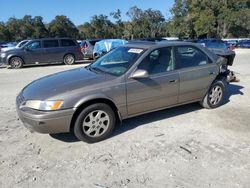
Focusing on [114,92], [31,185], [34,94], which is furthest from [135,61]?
[31,185]

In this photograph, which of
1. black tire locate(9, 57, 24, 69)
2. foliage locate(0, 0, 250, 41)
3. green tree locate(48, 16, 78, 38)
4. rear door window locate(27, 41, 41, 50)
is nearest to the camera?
black tire locate(9, 57, 24, 69)

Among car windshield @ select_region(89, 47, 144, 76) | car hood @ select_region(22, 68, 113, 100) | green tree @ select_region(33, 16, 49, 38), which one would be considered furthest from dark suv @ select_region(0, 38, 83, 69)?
green tree @ select_region(33, 16, 49, 38)

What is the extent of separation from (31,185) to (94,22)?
2629 inches

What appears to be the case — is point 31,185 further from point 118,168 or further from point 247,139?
point 247,139

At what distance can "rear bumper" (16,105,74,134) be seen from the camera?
4238mm

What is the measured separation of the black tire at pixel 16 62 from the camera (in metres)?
15.7

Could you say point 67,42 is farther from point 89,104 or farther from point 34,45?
point 89,104

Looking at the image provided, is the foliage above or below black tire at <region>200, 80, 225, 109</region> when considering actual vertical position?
above

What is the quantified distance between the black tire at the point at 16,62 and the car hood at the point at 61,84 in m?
11.6

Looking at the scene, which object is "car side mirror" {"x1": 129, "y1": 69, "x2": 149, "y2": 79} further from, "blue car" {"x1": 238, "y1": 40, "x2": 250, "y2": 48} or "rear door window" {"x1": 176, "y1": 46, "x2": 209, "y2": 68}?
"blue car" {"x1": 238, "y1": 40, "x2": 250, "y2": 48}

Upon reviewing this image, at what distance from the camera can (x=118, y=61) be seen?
5391 mm

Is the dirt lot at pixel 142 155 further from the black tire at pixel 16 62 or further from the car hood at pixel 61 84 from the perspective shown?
the black tire at pixel 16 62

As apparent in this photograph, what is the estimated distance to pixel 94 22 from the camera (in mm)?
67500

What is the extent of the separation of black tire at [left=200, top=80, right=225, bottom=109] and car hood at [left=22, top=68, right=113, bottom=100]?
2.49 metres
